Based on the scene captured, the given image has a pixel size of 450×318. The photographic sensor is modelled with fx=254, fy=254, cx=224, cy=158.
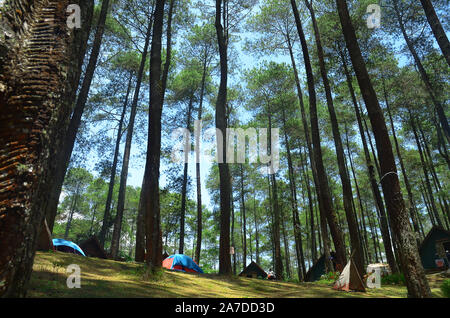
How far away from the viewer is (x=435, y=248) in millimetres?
18719

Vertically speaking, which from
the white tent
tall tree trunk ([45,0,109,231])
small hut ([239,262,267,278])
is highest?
tall tree trunk ([45,0,109,231])

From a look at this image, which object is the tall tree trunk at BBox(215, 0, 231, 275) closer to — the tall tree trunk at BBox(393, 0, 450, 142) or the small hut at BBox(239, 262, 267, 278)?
the tall tree trunk at BBox(393, 0, 450, 142)

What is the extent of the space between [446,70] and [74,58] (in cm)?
1900

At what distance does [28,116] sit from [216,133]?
7.68 metres

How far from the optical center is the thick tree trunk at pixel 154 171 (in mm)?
5922

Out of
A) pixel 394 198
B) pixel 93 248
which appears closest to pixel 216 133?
pixel 394 198

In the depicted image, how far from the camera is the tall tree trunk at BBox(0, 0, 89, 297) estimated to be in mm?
1943

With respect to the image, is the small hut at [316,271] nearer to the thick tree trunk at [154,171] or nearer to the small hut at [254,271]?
the small hut at [254,271]

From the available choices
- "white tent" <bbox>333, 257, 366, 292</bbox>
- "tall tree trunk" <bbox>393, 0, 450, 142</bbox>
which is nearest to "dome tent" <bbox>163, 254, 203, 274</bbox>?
"white tent" <bbox>333, 257, 366, 292</bbox>

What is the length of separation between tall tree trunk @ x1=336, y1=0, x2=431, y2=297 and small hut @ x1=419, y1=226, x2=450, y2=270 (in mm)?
18014

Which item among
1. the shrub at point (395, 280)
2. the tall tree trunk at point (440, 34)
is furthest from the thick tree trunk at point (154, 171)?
the shrub at point (395, 280)

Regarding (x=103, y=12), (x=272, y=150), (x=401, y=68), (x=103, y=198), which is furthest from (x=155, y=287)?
(x=103, y=198)

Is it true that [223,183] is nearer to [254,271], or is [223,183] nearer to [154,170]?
[154,170]

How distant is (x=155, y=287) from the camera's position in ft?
15.8
